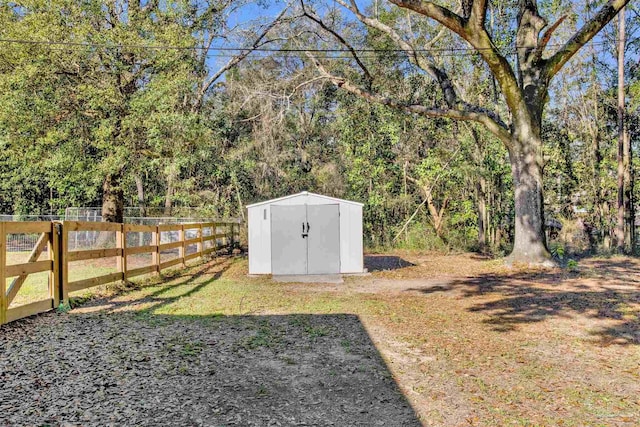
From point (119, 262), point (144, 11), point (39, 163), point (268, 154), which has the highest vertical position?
point (144, 11)

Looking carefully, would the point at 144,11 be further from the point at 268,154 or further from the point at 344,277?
the point at 344,277

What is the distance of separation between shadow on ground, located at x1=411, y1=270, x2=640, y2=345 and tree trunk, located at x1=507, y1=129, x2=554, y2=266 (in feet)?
3.47

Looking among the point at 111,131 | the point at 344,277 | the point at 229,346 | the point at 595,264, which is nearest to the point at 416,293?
the point at 344,277

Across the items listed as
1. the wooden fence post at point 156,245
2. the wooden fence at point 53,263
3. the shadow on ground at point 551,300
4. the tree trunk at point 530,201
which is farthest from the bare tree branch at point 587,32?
the wooden fence at point 53,263

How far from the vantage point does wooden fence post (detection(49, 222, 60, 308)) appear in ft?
20.1

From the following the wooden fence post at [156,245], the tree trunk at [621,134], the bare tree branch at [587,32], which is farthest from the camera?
the tree trunk at [621,134]

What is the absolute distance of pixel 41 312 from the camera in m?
6.00

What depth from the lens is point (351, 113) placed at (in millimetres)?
19047

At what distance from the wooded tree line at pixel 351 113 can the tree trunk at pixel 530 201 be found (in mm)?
35

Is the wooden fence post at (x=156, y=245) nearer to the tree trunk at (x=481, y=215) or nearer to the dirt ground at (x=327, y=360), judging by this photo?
the dirt ground at (x=327, y=360)

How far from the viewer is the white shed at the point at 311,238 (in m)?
10.5

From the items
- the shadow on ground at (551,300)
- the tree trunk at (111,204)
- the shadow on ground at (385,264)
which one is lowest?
the shadow on ground at (551,300)

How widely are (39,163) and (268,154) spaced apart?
930cm

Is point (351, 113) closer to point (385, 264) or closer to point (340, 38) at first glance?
point (340, 38)
